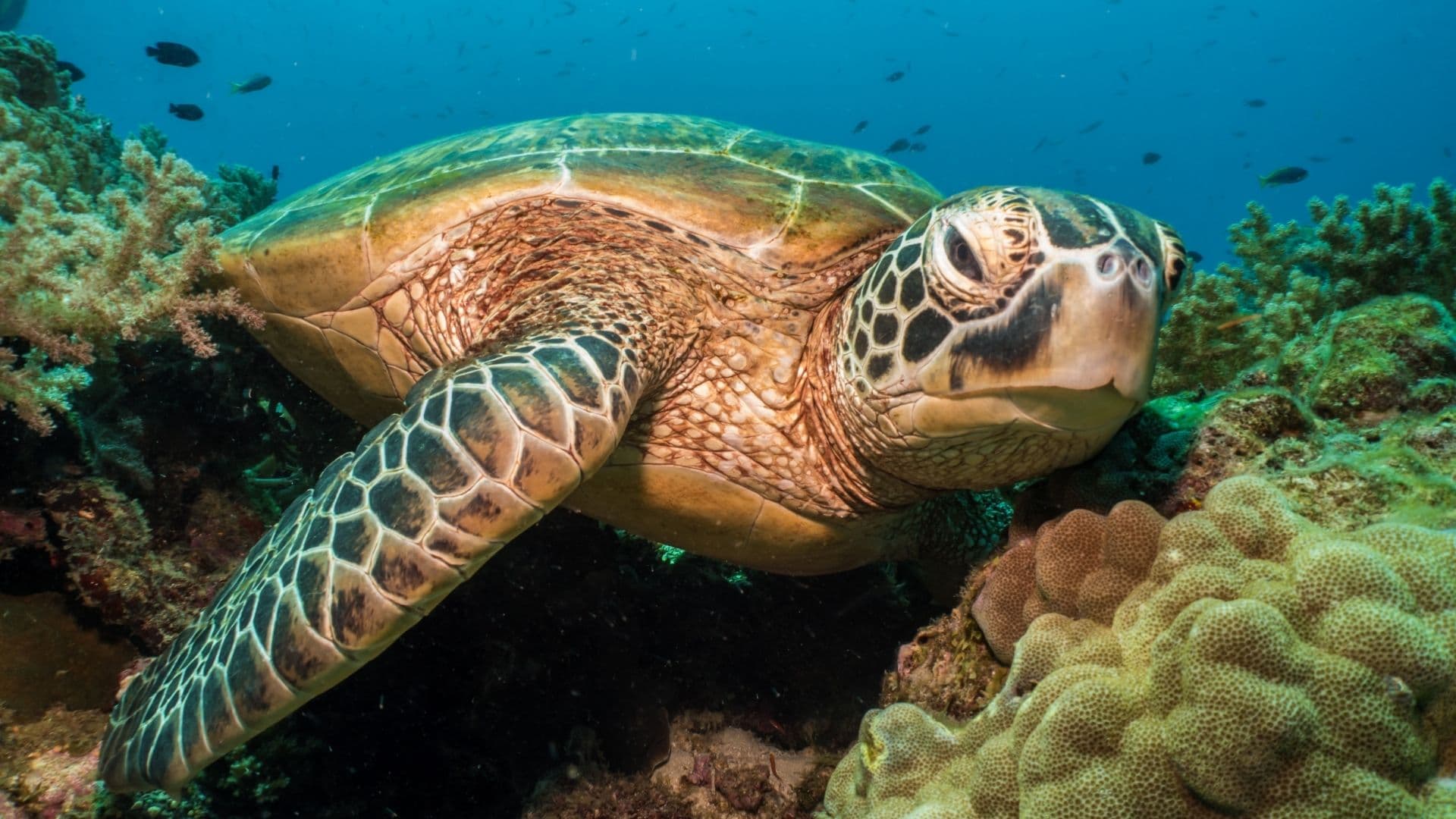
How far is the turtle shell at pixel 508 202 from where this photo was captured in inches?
102

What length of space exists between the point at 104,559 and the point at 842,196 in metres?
2.82

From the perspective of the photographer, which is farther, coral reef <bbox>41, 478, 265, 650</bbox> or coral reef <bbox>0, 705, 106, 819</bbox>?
coral reef <bbox>41, 478, 265, 650</bbox>

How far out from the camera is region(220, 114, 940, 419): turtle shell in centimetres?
260

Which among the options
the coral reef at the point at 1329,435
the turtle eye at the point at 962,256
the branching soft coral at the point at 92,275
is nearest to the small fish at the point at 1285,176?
the coral reef at the point at 1329,435

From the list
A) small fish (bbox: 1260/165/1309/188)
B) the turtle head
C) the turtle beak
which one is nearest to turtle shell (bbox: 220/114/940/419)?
the turtle head

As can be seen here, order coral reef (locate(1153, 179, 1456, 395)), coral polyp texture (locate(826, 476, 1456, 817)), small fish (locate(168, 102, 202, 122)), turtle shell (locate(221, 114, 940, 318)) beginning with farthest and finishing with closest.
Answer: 1. small fish (locate(168, 102, 202, 122))
2. coral reef (locate(1153, 179, 1456, 395))
3. turtle shell (locate(221, 114, 940, 318))
4. coral polyp texture (locate(826, 476, 1456, 817))

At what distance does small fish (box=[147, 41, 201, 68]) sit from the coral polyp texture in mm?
10893

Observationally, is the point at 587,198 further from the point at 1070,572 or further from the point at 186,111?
the point at 186,111

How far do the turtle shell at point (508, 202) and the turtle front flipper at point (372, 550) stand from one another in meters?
0.91

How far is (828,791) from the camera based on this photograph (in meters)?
1.95

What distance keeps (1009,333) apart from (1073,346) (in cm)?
15

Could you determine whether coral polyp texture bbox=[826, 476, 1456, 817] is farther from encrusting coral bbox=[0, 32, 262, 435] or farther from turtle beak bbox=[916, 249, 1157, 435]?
encrusting coral bbox=[0, 32, 262, 435]

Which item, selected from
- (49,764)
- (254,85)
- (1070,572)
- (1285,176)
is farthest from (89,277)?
(1285,176)

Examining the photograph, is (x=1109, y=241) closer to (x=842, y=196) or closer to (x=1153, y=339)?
(x=1153, y=339)
